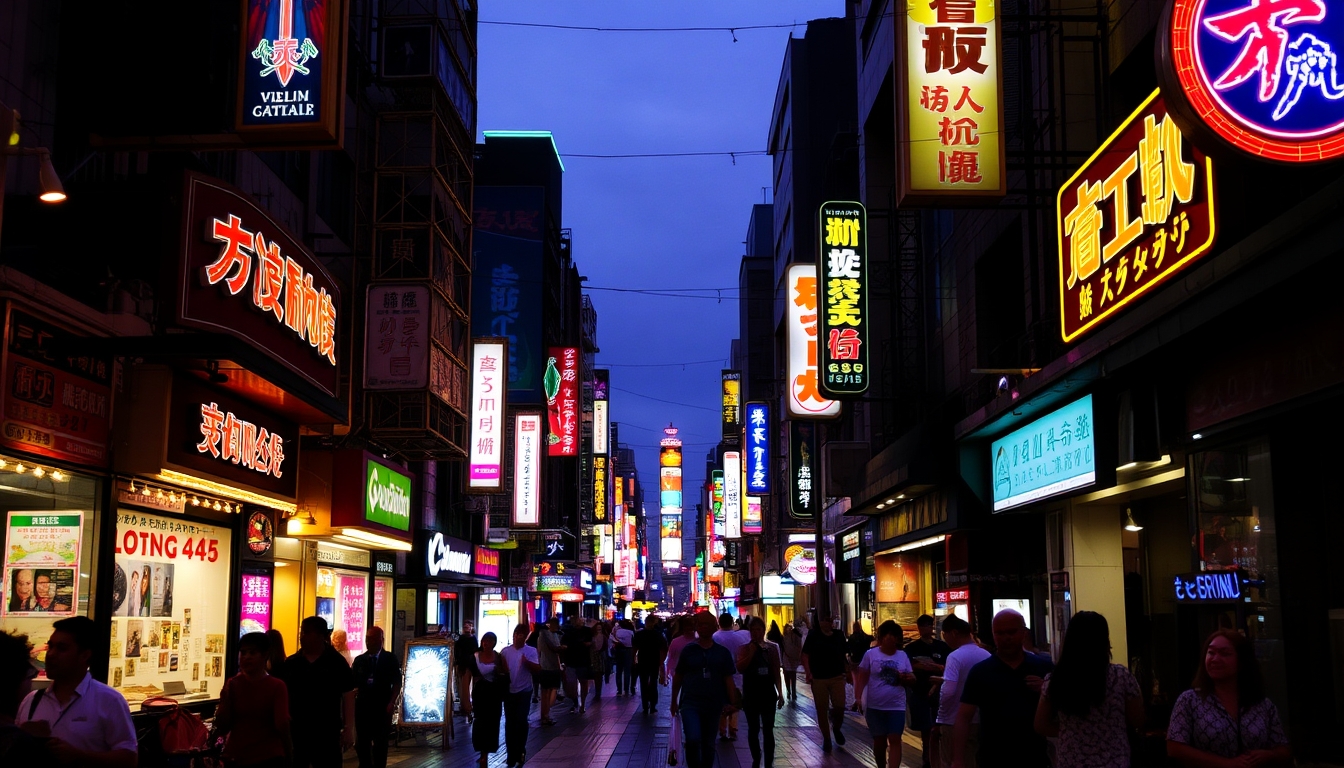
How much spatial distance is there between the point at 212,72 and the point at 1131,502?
1264 cm

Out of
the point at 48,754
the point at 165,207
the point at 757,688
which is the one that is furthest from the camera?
the point at 757,688

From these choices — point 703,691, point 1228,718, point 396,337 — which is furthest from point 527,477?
point 1228,718

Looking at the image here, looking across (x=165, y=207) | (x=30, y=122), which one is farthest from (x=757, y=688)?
(x=30, y=122)

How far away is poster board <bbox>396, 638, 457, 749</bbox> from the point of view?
730 inches

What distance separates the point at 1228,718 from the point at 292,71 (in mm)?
10665

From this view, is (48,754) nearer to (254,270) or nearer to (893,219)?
(254,270)

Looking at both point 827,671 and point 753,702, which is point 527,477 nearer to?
point 827,671

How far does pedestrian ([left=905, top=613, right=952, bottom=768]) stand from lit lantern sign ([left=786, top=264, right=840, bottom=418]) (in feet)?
55.7

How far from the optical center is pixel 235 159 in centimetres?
1675

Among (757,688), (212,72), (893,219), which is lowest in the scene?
(757,688)

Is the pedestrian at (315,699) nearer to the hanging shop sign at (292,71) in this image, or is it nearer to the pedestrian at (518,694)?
the pedestrian at (518,694)

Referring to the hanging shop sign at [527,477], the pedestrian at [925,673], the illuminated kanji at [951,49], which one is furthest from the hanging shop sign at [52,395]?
the hanging shop sign at [527,477]

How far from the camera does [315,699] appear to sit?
1068 centimetres

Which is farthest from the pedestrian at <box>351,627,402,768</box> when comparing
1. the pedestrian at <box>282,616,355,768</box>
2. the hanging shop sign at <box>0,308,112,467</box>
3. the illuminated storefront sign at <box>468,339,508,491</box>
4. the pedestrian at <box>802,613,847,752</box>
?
the illuminated storefront sign at <box>468,339,508,491</box>
